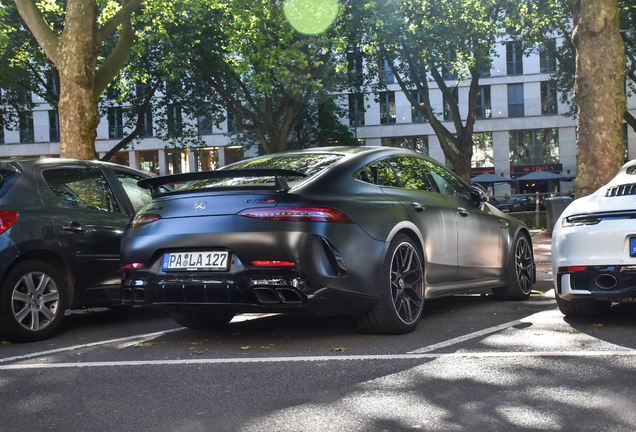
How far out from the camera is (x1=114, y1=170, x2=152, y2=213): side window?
7.61 meters

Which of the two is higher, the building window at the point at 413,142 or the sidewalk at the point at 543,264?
the building window at the point at 413,142

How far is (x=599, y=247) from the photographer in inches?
217

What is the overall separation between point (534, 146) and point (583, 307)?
54.1 meters

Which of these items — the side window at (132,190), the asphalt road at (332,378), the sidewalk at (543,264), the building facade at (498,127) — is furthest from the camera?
the building facade at (498,127)

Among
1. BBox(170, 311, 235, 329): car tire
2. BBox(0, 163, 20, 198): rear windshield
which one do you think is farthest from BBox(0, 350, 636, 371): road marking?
BBox(0, 163, 20, 198): rear windshield

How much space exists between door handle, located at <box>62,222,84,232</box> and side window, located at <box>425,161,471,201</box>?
3250 millimetres

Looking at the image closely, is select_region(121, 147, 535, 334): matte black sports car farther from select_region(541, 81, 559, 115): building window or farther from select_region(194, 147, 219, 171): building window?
select_region(194, 147, 219, 171): building window

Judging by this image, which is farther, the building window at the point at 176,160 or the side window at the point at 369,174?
the building window at the point at 176,160

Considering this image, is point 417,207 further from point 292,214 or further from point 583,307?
point 583,307

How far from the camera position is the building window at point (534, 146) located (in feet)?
188

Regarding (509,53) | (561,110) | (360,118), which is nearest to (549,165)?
(561,110)

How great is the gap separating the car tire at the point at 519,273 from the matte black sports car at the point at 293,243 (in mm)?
1729

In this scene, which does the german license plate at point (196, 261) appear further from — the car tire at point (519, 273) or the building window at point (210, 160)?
the building window at point (210, 160)

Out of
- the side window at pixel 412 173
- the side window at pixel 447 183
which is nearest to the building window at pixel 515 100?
the side window at pixel 447 183
